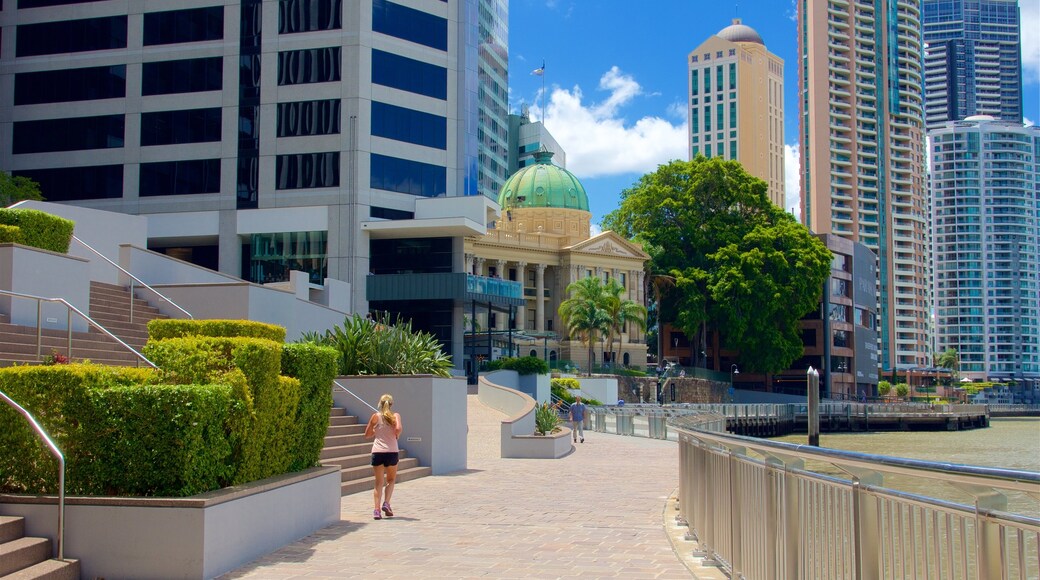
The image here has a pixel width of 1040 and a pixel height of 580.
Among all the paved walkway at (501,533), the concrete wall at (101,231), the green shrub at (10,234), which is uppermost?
the concrete wall at (101,231)

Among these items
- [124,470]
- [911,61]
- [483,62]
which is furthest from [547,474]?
[911,61]

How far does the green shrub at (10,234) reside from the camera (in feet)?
60.1

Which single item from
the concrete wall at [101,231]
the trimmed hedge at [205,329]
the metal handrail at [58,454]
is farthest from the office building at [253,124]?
the metal handrail at [58,454]

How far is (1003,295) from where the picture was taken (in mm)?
197000

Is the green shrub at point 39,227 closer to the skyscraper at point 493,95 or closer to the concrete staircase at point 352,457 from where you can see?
the concrete staircase at point 352,457

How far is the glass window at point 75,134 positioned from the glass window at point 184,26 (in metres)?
4.51

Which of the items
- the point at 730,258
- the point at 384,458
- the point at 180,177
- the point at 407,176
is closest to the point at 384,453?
the point at 384,458

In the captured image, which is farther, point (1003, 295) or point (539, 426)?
point (1003, 295)

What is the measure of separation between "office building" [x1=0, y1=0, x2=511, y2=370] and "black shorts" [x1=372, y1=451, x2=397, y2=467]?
3801 cm

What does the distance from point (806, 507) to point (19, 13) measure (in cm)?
5585

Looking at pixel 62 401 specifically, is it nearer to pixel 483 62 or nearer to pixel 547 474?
pixel 547 474

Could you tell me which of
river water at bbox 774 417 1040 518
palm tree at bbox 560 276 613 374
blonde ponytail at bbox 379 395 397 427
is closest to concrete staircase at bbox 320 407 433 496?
blonde ponytail at bbox 379 395 397 427

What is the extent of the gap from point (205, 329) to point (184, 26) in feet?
128

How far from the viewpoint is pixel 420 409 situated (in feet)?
65.2
